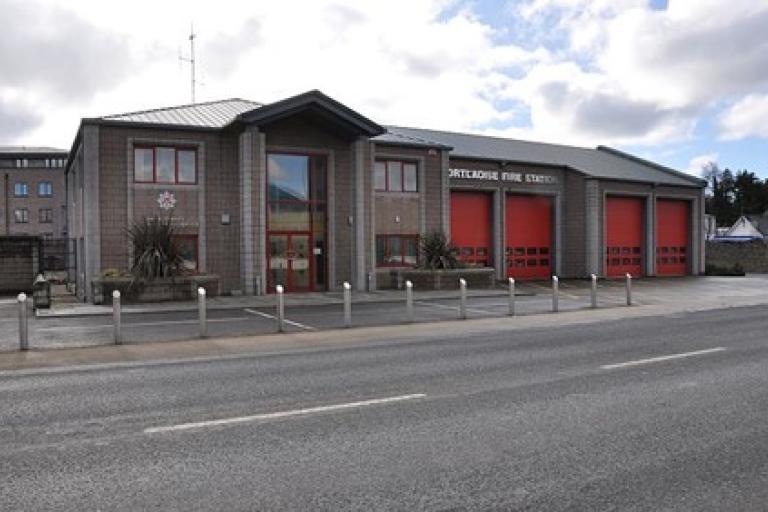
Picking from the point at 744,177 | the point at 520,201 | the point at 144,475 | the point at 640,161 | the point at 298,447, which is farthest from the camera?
the point at 744,177

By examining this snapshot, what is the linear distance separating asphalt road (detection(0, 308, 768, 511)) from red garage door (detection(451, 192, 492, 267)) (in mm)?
23921

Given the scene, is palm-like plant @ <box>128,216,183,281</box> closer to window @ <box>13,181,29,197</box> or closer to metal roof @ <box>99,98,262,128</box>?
metal roof @ <box>99,98,262,128</box>

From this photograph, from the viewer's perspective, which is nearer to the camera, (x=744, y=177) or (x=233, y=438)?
(x=233, y=438)

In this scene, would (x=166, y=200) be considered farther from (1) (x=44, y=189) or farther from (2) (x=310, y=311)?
(1) (x=44, y=189)

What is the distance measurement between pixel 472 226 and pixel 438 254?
7.58 metres

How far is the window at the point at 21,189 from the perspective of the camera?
90188 mm

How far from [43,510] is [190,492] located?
905 mm

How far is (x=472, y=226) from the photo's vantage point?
3544 cm

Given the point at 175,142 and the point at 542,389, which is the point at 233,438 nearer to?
the point at 542,389

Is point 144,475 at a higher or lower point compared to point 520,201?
lower

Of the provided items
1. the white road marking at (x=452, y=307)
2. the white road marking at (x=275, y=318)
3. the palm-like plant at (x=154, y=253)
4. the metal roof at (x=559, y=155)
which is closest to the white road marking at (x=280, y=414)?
the white road marking at (x=275, y=318)

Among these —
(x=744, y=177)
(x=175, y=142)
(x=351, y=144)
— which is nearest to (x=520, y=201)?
(x=351, y=144)

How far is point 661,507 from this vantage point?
4574 millimetres

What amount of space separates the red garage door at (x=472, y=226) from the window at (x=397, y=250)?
4966mm
